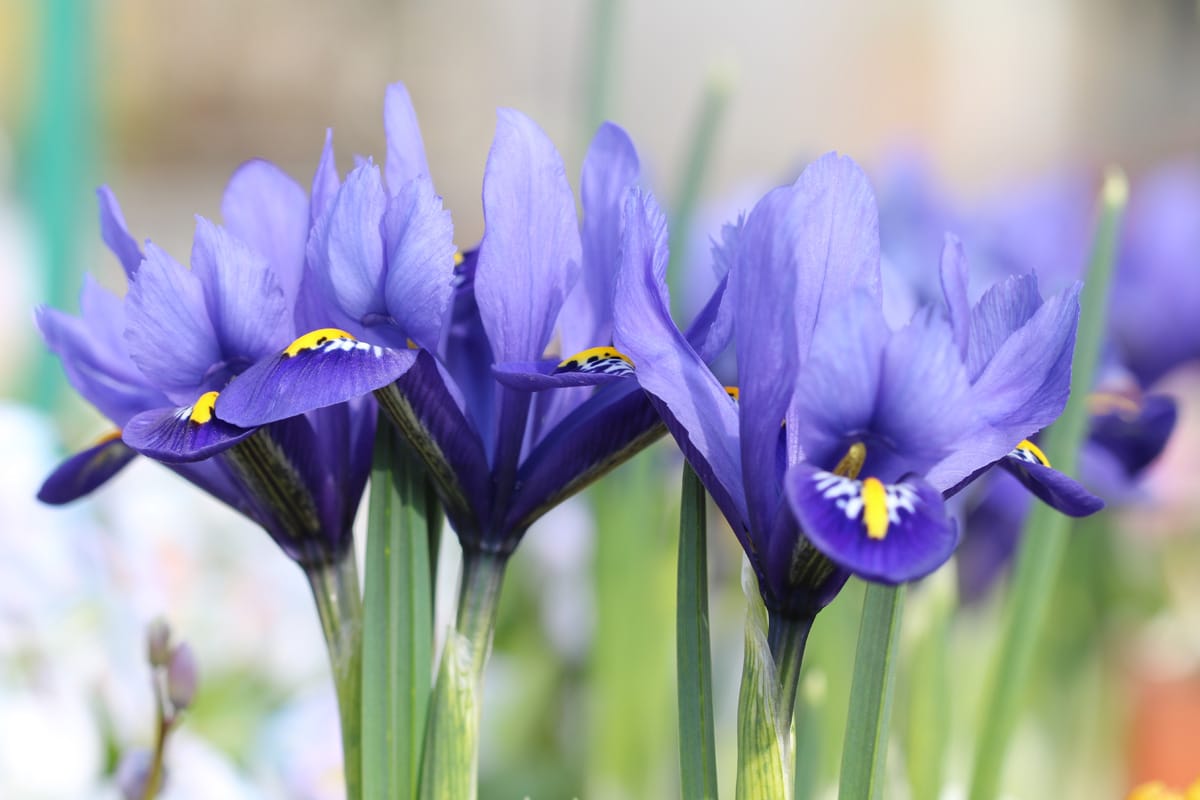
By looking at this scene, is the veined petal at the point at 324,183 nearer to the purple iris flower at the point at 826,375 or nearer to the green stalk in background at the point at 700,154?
the purple iris flower at the point at 826,375

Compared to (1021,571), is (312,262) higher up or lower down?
higher up

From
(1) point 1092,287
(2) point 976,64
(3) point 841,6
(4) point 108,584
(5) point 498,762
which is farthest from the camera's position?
(2) point 976,64

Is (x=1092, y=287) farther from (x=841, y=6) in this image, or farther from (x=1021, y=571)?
(x=841, y=6)

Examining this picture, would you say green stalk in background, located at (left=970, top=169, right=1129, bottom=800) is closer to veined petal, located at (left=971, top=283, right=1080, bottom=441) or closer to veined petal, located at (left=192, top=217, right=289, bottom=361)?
veined petal, located at (left=971, top=283, right=1080, bottom=441)

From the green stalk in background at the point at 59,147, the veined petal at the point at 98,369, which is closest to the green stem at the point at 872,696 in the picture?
the veined petal at the point at 98,369

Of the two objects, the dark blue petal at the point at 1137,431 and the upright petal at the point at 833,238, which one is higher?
the upright petal at the point at 833,238

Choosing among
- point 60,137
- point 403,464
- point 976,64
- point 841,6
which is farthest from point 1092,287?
point 976,64
